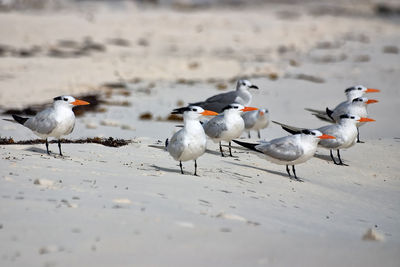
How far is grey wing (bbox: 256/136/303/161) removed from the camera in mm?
8938

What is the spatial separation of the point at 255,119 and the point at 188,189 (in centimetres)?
614

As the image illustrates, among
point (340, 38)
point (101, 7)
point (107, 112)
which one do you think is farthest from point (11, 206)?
point (101, 7)

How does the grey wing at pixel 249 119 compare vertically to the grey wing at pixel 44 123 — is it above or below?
below

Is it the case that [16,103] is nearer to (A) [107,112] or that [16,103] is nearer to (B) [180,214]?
(A) [107,112]

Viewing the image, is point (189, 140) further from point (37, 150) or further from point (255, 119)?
point (255, 119)

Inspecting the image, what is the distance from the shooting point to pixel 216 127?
10.1 metres

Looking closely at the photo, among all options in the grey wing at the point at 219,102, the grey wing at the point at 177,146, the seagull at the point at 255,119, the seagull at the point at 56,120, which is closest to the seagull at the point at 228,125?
the grey wing at the point at 177,146

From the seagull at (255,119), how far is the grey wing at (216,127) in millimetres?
2777

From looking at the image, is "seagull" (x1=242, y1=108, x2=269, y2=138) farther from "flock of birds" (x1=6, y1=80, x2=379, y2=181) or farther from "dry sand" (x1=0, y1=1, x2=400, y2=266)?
"flock of birds" (x1=6, y1=80, x2=379, y2=181)

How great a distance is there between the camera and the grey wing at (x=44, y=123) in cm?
886

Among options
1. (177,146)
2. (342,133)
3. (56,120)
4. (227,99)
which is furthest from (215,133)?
(227,99)

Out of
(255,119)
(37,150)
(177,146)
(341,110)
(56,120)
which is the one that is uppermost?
(56,120)

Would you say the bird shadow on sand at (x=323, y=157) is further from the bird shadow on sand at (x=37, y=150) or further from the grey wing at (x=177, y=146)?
the bird shadow on sand at (x=37, y=150)

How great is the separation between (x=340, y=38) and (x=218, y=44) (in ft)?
25.0
